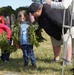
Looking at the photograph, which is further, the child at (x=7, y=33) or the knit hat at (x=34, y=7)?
the child at (x=7, y=33)

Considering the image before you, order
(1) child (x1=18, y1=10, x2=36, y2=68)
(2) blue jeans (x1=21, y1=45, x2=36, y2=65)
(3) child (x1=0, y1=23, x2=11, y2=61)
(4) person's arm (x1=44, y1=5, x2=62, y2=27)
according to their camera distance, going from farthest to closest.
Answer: (3) child (x1=0, y1=23, x2=11, y2=61) → (2) blue jeans (x1=21, y1=45, x2=36, y2=65) → (1) child (x1=18, y1=10, x2=36, y2=68) → (4) person's arm (x1=44, y1=5, x2=62, y2=27)

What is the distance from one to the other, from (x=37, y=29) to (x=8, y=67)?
3.74 ft

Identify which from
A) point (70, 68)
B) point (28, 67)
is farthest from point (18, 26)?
point (70, 68)

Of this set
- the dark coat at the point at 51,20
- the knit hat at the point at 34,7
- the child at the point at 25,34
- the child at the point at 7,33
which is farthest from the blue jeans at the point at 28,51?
the knit hat at the point at 34,7

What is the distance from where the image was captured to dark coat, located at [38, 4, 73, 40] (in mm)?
6832

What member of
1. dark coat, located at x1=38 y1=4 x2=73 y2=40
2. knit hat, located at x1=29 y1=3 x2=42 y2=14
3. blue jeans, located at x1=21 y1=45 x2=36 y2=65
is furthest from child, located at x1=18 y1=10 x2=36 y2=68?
knit hat, located at x1=29 y1=3 x2=42 y2=14

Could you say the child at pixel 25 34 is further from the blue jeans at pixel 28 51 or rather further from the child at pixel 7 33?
the child at pixel 7 33

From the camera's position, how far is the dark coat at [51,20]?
683 centimetres

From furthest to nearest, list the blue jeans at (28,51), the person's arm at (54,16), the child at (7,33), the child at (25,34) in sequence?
1. the child at (7,33)
2. the blue jeans at (28,51)
3. the child at (25,34)
4. the person's arm at (54,16)

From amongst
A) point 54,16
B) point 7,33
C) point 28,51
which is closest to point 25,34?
point 28,51

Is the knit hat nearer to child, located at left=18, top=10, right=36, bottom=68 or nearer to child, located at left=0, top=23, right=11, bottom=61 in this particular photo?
child, located at left=18, top=10, right=36, bottom=68

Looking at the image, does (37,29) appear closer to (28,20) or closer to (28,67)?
(28,20)

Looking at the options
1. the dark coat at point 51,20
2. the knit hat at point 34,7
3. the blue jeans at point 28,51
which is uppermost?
the knit hat at point 34,7

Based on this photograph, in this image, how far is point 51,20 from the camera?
6.88m
